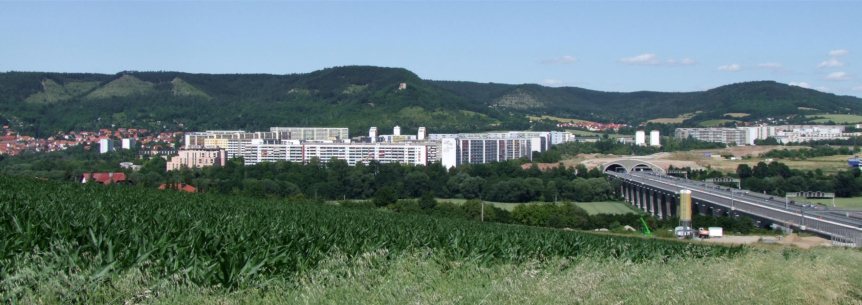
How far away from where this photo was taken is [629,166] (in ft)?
227

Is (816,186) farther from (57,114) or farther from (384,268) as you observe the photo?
(57,114)

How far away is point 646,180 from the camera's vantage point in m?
53.8

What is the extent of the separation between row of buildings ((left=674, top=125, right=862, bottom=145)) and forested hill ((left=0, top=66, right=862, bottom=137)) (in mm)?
30332

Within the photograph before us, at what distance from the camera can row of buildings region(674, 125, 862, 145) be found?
95.8 metres

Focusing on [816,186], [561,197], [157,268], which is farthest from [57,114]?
[157,268]

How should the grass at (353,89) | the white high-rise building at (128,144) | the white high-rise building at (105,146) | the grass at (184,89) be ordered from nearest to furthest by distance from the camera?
the white high-rise building at (105,146) → the white high-rise building at (128,144) → the grass at (353,89) → the grass at (184,89)

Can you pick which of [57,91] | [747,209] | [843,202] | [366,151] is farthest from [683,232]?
[57,91]

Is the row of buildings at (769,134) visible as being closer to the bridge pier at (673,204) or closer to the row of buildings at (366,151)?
the row of buildings at (366,151)

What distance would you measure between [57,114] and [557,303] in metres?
130

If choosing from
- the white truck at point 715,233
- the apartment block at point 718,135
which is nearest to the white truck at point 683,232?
the white truck at point 715,233

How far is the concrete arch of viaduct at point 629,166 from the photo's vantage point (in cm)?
6869

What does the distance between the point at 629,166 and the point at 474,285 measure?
64367 mm

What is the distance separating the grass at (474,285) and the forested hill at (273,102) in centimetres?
10588

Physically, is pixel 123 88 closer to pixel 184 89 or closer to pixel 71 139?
pixel 184 89
